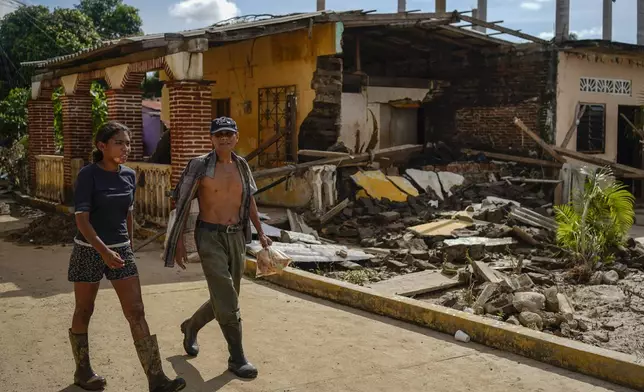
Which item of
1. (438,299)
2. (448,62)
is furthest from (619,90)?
(438,299)

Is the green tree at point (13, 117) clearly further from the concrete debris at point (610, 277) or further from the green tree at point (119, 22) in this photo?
the concrete debris at point (610, 277)

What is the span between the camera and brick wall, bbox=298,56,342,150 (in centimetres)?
1441

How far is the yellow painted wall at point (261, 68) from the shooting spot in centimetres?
1423

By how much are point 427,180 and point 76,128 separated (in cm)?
762

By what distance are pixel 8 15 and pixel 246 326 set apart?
95.1ft

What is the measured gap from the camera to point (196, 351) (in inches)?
219

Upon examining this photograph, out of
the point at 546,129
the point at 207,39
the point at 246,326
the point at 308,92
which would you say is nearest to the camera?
the point at 246,326

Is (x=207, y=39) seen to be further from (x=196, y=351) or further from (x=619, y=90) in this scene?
(x=619, y=90)

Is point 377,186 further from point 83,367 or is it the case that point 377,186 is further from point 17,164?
point 17,164

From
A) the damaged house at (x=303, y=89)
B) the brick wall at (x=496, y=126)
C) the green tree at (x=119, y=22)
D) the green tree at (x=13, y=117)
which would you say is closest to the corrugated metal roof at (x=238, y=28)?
the damaged house at (x=303, y=89)

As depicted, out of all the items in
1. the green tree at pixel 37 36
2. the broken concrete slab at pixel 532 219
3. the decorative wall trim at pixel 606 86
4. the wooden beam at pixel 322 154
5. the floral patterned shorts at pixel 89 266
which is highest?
the green tree at pixel 37 36

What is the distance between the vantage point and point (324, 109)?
14.6 metres

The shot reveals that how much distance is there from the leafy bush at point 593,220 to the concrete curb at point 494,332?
3.38m

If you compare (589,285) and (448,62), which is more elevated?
(448,62)
